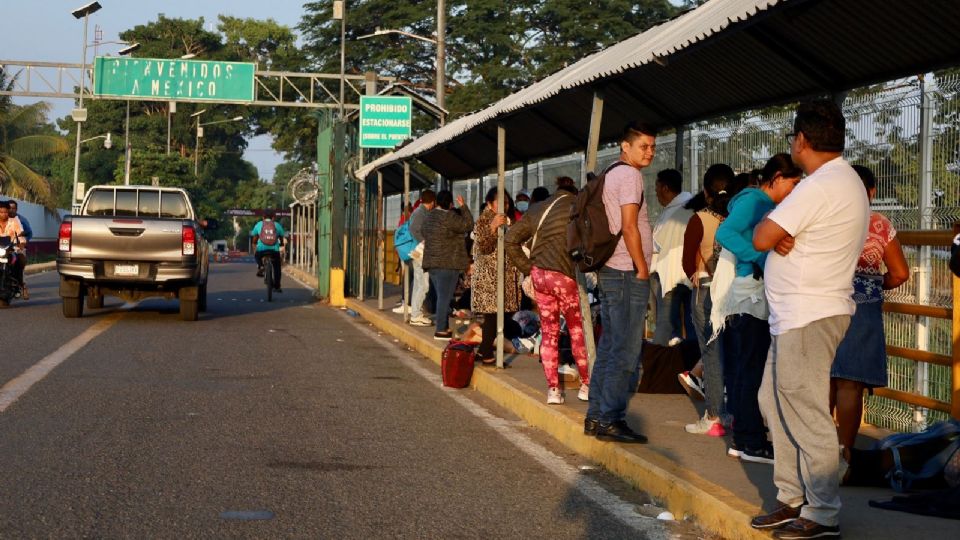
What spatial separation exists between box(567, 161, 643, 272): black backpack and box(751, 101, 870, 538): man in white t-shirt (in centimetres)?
277

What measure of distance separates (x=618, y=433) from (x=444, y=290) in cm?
802

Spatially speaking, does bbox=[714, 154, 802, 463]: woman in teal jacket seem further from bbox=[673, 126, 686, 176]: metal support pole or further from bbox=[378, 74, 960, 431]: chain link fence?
bbox=[673, 126, 686, 176]: metal support pole

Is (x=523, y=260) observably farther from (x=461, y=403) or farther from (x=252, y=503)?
(x=252, y=503)

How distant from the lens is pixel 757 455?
8.16 meters

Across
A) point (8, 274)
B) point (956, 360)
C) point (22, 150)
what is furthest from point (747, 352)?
point (22, 150)

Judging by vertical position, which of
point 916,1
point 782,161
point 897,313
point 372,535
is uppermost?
Answer: point 916,1

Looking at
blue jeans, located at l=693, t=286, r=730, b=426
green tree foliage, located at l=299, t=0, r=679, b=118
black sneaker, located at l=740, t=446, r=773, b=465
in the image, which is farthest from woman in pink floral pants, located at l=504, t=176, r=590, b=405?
green tree foliage, located at l=299, t=0, r=679, b=118

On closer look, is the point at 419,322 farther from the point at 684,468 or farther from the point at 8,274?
the point at 684,468

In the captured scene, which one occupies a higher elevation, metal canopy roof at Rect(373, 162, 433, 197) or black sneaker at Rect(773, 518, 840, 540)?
metal canopy roof at Rect(373, 162, 433, 197)

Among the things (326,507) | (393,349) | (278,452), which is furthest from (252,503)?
(393,349)

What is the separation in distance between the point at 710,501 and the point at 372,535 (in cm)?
169

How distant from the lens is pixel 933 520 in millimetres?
6496

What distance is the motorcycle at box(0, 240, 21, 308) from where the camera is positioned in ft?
74.5

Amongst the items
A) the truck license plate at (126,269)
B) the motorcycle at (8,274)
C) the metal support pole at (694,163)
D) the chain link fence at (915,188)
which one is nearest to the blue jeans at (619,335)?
the chain link fence at (915,188)
